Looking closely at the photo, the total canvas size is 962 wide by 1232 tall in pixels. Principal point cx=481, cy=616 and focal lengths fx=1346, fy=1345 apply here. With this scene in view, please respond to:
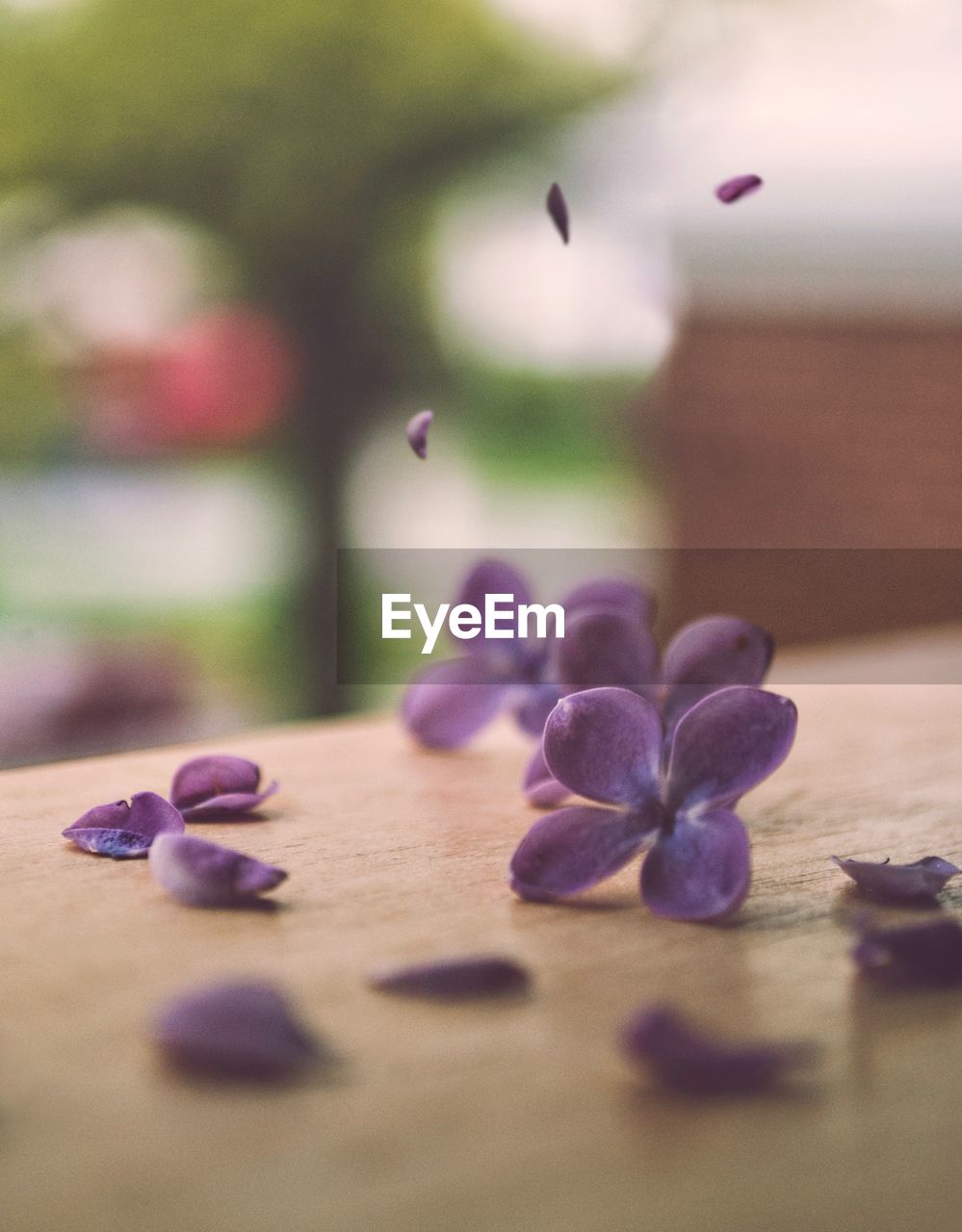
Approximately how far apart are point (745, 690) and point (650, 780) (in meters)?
0.04

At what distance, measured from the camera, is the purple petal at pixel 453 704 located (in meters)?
0.61

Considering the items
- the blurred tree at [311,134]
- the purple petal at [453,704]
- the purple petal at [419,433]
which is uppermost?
the blurred tree at [311,134]

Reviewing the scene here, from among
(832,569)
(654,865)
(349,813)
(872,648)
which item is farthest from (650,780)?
(832,569)

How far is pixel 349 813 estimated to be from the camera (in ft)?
1.65

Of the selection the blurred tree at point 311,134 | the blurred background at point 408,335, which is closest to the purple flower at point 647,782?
the blurred background at point 408,335

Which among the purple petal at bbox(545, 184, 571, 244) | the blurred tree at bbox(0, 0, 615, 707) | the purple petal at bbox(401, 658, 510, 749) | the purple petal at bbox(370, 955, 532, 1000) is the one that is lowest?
the purple petal at bbox(370, 955, 532, 1000)

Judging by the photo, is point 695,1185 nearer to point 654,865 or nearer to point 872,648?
point 654,865

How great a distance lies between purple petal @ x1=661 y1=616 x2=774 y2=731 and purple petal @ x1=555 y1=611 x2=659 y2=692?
1cm

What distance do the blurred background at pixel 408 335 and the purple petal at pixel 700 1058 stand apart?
1.71 metres

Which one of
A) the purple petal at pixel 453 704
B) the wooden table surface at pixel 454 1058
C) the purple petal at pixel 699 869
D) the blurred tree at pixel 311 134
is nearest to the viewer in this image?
the wooden table surface at pixel 454 1058

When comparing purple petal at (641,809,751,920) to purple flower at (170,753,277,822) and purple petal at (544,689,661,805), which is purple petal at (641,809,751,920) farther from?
purple flower at (170,753,277,822)

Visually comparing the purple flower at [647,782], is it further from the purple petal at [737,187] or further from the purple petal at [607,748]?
the purple petal at [737,187]

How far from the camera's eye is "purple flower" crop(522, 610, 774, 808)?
0.48 metres

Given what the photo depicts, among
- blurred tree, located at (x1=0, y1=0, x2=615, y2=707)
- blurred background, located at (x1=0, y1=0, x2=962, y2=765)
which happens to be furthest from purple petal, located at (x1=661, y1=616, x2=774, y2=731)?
blurred tree, located at (x1=0, y1=0, x2=615, y2=707)
